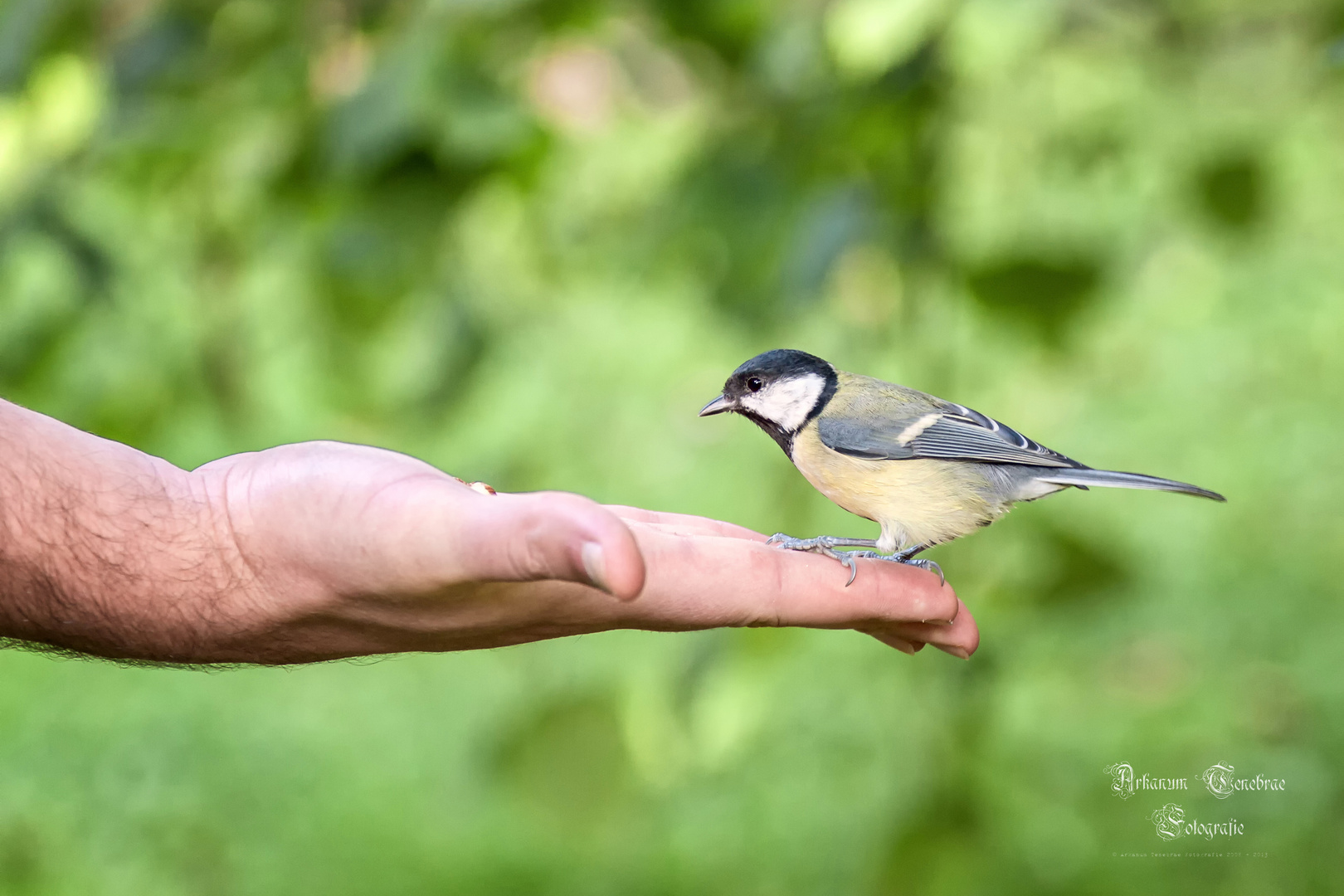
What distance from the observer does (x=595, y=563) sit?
3.55 feet

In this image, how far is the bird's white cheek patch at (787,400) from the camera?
2029 mm

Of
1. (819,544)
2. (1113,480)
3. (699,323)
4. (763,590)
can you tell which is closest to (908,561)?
(819,544)

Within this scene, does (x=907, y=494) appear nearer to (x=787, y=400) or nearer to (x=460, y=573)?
(x=787, y=400)

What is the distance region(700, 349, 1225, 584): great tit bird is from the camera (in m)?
1.90

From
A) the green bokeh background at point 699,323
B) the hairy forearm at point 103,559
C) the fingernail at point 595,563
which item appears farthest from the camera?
the green bokeh background at point 699,323

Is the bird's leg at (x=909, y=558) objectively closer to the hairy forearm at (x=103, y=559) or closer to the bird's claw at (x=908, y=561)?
the bird's claw at (x=908, y=561)

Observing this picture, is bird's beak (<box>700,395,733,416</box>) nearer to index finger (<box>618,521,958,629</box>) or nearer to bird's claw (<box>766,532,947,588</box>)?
bird's claw (<box>766,532,947,588</box>)

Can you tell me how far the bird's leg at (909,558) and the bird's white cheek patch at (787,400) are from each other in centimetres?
28

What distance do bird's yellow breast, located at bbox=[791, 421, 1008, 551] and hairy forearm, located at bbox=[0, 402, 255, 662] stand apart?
0.88m

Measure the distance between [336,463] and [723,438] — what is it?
4081 millimetres

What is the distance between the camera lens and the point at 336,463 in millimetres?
1467

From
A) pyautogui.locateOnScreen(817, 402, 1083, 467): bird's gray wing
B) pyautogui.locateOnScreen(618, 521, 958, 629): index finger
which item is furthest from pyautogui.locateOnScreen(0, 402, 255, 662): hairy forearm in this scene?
pyautogui.locateOnScreen(817, 402, 1083, 467): bird's gray wing

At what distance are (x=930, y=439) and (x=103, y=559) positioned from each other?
1210mm

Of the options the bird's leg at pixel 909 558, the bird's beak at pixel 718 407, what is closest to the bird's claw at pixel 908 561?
the bird's leg at pixel 909 558
